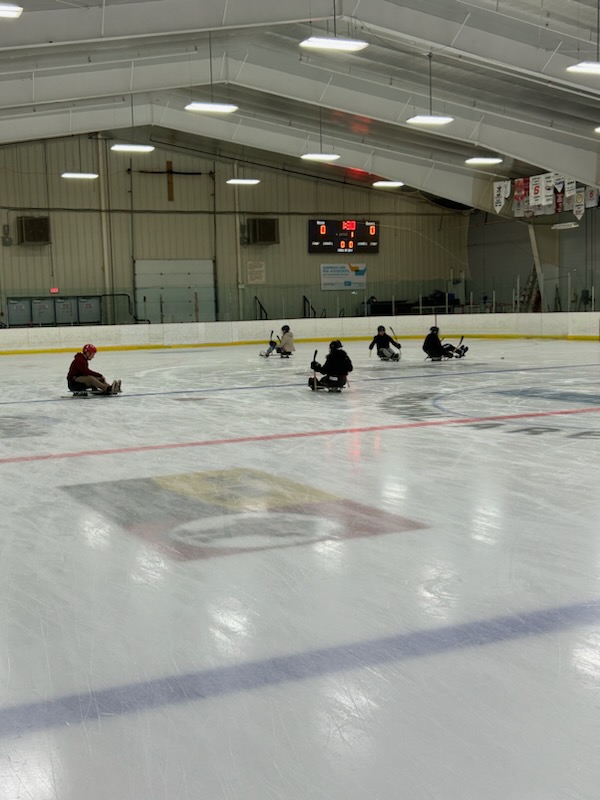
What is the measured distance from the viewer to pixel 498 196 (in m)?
31.0

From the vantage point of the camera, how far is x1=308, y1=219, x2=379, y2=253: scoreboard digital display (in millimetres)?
34938

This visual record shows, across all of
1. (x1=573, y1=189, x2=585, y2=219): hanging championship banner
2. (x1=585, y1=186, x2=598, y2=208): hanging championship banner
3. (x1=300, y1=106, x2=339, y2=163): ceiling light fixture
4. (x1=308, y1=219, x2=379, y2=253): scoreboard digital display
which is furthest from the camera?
(x1=308, y1=219, x2=379, y2=253): scoreboard digital display

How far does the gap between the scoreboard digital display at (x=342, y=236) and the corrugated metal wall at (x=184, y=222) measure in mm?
584

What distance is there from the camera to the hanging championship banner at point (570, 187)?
28.0 metres

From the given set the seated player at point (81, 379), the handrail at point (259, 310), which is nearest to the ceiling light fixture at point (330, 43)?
the seated player at point (81, 379)

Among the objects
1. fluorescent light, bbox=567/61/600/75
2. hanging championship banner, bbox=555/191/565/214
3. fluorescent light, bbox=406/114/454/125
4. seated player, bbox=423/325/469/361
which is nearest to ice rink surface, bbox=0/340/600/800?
fluorescent light, bbox=567/61/600/75

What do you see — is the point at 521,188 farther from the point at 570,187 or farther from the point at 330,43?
the point at 330,43

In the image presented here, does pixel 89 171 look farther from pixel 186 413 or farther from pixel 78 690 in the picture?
pixel 78 690

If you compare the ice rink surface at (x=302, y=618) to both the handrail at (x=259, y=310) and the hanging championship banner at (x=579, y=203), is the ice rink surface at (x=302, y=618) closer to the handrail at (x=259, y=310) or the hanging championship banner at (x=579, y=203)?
the hanging championship banner at (x=579, y=203)

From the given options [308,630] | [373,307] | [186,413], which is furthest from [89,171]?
[308,630]

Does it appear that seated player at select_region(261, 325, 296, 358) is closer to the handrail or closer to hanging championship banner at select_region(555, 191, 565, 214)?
the handrail

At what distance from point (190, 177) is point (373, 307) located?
8.36 meters

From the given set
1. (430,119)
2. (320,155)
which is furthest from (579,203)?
(430,119)

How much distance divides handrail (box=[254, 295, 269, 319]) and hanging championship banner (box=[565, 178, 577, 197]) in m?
11.2
